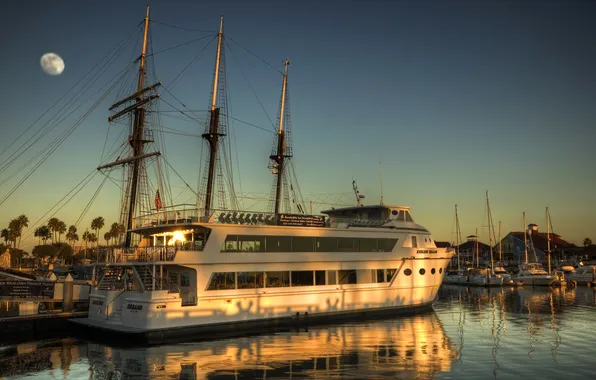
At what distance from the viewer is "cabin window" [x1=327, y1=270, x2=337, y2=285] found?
29547 mm

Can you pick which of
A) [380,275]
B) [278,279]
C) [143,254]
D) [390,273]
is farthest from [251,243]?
[390,273]

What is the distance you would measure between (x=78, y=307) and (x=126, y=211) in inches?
338

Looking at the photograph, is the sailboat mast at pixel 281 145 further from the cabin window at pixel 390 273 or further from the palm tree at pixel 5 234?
the palm tree at pixel 5 234

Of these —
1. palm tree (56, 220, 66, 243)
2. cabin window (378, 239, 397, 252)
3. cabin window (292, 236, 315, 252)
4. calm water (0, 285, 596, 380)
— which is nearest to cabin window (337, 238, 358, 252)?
cabin window (292, 236, 315, 252)

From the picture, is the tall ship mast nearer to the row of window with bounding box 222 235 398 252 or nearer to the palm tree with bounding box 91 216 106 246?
the row of window with bounding box 222 235 398 252

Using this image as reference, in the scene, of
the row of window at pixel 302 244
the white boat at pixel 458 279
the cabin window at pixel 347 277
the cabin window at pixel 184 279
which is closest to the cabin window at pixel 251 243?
the row of window at pixel 302 244

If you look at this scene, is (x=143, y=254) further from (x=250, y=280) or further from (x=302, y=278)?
(x=302, y=278)

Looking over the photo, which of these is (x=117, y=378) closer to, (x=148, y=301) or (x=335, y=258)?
(x=148, y=301)

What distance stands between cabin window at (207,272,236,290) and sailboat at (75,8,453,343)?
0.05m

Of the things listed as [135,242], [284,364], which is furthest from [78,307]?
[284,364]

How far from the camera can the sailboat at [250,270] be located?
2425 centimetres

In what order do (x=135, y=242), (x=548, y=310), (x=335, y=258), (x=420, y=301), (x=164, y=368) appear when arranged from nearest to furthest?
(x=164, y=368) → (x=335, y=258) → (x=135, y=242) → (x=420, y=301) → (x=548, y=310)

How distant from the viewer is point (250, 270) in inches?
1048

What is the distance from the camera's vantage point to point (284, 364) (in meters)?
18.2
